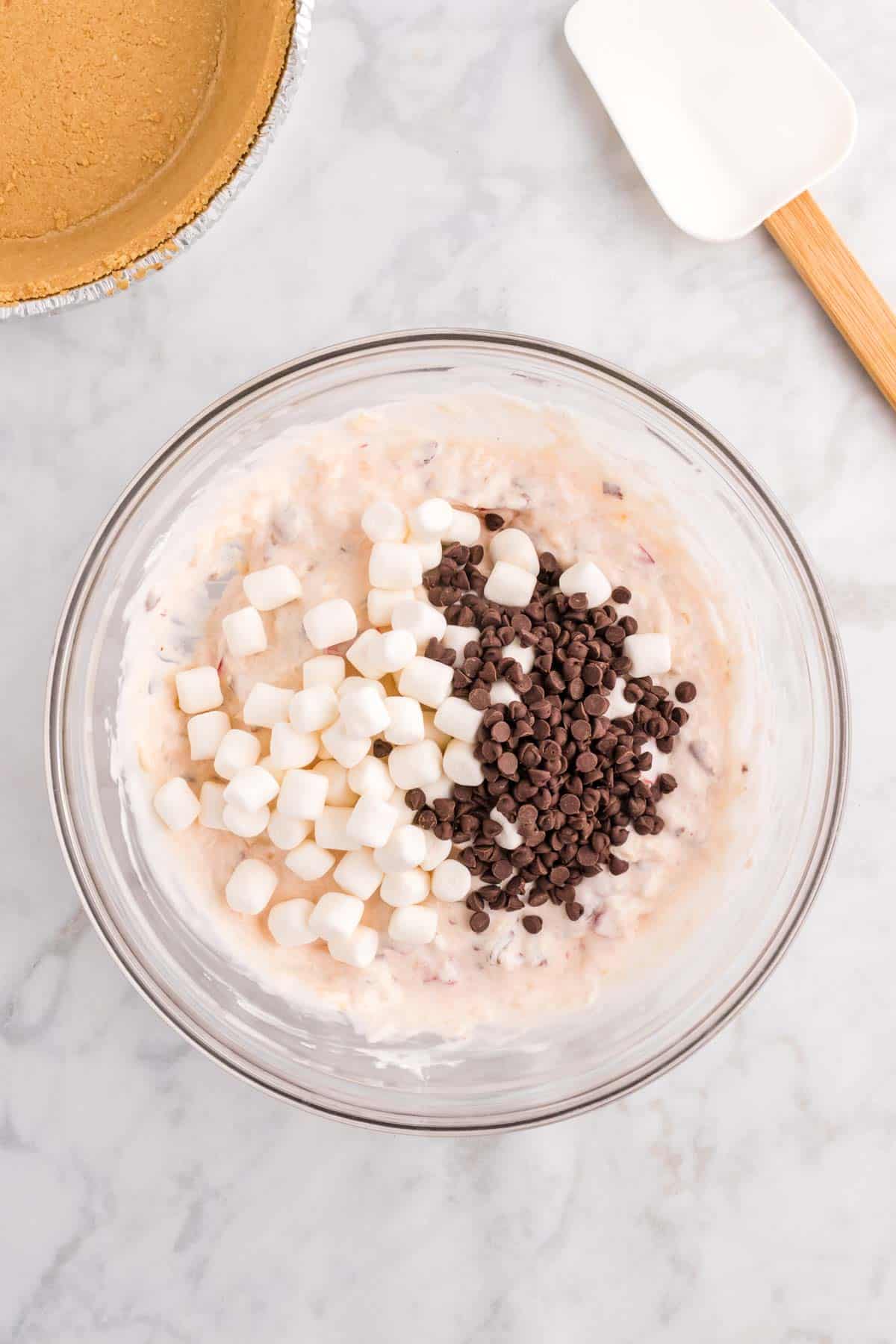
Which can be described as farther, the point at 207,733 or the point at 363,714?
the point at 207,733

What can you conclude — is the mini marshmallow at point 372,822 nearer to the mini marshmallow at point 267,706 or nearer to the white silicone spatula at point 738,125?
the mini marshmallow at point 267,706

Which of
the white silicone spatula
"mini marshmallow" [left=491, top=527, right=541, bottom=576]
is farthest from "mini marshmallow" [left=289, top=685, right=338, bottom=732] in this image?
the white silicone spatula

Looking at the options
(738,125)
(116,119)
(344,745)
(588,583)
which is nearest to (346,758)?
(344,745)

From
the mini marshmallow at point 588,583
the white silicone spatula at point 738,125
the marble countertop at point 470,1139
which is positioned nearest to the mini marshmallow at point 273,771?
the marble countertop at point 470,1139

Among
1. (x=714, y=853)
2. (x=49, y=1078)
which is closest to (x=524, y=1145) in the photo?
(x=714, y=853)

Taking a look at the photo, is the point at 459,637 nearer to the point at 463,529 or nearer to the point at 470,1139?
the point at 463,529

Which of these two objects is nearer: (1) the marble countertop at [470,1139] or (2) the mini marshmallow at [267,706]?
(2) the mini marshmallow at [267,706]

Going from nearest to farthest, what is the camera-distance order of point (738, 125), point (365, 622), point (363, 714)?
point (363, 714) → point (365, 622) → point (738, 125)
